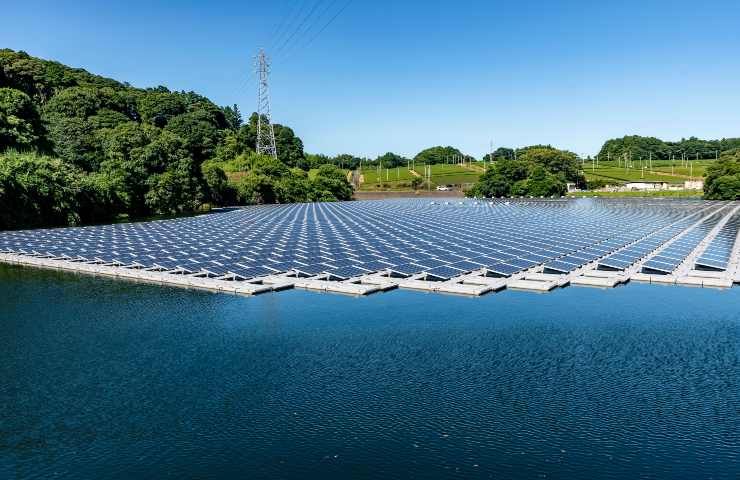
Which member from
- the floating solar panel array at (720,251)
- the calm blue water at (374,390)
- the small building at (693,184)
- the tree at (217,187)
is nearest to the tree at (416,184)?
the tree at (217,187)

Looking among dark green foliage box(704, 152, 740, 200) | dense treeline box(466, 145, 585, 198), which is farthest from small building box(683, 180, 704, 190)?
dark green foliage box(704, 152, 740, 200)

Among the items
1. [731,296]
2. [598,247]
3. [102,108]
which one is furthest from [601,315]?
[102,108]

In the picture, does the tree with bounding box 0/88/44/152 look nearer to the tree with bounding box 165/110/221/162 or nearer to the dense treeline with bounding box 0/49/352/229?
the dense treeline with bounding box 0/49/352/229

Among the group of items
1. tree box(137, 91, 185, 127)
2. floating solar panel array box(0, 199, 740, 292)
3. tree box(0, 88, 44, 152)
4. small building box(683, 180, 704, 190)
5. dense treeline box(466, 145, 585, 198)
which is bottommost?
floating solar panel array box(0, 199, 740, 292)

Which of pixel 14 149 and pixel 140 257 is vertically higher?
pixel 14 149

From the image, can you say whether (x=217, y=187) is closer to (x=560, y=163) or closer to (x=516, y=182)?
(x=516, y=182)

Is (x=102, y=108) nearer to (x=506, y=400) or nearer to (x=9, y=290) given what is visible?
(x=9, y=290)
